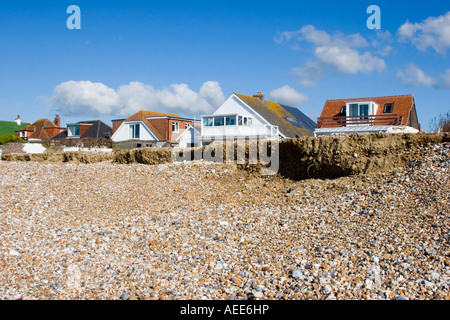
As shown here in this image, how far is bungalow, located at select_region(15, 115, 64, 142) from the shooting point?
58828mm

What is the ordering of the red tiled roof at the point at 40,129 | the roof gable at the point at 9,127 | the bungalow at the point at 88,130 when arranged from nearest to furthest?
the bungalow at the point at 88,130 < the red tiled roof at the point at 40,129 < the roof gable at the point at 9,127

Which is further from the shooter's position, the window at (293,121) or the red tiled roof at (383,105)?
the window at (293,121)

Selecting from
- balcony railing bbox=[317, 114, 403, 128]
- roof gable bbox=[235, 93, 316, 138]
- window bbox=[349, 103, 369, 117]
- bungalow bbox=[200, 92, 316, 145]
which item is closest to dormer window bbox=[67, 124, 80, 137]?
bungalow bbox=[200, 92, 316, 145]

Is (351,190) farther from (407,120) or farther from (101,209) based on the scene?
(407,120)

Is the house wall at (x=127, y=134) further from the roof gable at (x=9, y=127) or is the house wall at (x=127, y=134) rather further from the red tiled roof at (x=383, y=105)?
the roof gable at (x=9, y=127)

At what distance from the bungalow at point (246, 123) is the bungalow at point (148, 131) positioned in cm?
805

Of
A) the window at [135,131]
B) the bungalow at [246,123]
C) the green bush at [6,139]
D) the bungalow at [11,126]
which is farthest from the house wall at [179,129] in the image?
the bungalow at [11,126]

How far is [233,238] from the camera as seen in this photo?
8.46m

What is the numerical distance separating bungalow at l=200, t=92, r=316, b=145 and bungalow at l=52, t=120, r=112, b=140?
765 inches

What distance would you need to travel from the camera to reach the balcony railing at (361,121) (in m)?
26.4

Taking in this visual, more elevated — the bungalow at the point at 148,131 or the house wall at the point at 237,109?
the house wall at the point at 237,109

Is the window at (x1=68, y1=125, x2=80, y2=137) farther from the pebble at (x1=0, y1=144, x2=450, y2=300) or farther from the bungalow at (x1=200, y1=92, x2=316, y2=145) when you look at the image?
the pebble at (x1=0, y1=144, x2=450, y2=300)

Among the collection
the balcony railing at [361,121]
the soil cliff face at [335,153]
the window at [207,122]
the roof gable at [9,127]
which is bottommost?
the soil cliff face at [335,153]
